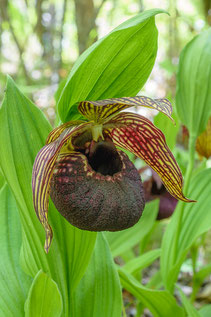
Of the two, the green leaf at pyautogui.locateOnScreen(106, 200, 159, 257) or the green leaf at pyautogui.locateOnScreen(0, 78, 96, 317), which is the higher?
the green leaf at pyautogui.locateOnScreen(0, 78, 96, 317)

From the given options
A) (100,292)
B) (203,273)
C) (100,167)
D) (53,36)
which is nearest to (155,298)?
(100,292)

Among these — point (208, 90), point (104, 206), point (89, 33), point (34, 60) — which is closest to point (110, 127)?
point (104, 206)

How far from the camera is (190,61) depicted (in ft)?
3.93

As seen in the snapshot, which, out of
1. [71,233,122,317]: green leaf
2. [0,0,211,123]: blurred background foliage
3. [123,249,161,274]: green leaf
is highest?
[0,0,211,123]: blurred background foliage

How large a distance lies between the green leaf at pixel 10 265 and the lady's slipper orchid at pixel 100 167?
0.82 ft

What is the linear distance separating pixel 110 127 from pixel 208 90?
0.45 metres

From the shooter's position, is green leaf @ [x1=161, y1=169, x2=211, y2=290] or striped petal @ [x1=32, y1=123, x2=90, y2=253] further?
green leaf @ [x1=161, y1=169, x2=211, y2=290]

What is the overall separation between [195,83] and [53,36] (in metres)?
4.18

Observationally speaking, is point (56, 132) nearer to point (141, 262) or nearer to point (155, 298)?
point (155, 298)

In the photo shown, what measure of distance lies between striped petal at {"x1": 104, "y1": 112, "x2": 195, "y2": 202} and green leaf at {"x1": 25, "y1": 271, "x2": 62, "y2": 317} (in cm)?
37

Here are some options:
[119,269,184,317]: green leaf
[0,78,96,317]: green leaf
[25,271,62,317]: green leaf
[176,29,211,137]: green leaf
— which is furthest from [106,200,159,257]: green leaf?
[25,271,62,317]: green leaf

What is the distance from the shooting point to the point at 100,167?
2.88 feet

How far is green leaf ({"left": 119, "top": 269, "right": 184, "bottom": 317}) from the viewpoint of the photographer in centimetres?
112

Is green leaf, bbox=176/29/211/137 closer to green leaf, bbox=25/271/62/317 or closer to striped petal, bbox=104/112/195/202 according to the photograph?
striped petal, bbox=104/112/195/202
